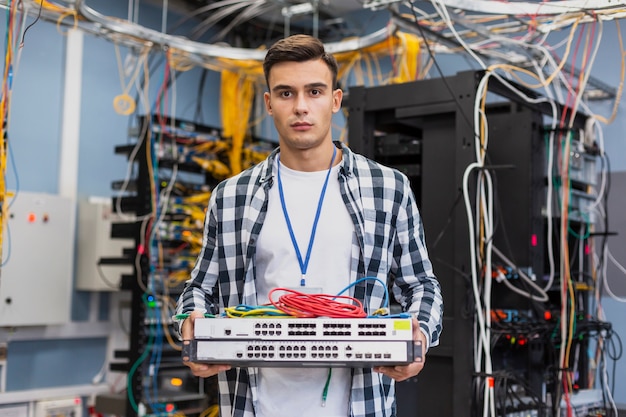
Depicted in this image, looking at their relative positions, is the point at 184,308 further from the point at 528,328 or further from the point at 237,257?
the point at 528,328

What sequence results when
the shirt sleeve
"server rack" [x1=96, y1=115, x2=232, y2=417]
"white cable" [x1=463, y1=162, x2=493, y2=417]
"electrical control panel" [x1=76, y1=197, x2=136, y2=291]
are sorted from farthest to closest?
1. "electrical control panel" [x1=76, y1=197, x2=136, y2=291]
2. "server rack" [x1=96, y1=115, x2=232, y2=417]
3. "white cable" [x1=463, y1=162, x2=493, y2=417]
4. the shirt sleeve

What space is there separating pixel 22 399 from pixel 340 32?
3.52 meters

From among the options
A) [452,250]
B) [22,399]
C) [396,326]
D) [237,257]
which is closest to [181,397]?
[22,399]

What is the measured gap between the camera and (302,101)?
1858 millimetres

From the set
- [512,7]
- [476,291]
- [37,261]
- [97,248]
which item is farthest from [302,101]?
[97,248]

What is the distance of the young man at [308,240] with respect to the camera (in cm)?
184

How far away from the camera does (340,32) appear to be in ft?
20.9

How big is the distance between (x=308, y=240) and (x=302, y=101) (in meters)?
0.32

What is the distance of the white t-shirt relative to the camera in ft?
5.94

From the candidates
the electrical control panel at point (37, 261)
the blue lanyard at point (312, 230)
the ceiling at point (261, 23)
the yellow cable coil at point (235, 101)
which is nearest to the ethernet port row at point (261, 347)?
the blue lanyard at point (312, 230)

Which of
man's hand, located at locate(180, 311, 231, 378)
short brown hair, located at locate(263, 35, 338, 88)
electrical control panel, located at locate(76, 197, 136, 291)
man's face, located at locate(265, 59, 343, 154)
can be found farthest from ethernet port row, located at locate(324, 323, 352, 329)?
electrical control panel, located at locate(76, 197, 136, 291)

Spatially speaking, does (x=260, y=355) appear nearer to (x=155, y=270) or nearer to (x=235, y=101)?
(x=155, y=270)

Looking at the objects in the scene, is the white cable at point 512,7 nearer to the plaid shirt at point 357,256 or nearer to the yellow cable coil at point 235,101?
the plaid shirt at point 357,256

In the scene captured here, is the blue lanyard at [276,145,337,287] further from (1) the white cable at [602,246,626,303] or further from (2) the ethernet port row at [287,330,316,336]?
(1) the white cable at [602,246,626,303]
